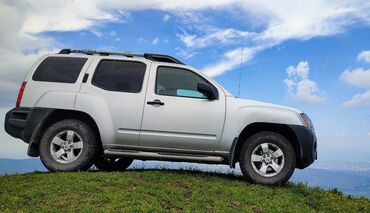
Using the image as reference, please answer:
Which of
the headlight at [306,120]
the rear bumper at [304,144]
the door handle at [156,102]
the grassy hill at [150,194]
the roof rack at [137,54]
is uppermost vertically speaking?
the roof rack at [137,54]

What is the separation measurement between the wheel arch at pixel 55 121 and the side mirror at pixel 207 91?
7.44ft

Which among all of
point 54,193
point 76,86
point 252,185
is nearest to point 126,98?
point 76,86

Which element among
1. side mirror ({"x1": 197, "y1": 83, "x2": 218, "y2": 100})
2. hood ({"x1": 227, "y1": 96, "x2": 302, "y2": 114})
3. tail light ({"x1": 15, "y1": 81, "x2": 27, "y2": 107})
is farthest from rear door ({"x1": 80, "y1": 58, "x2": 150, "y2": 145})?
hood ({"x1": 227, "y1": 96, "x2": 302, "y2": 114})

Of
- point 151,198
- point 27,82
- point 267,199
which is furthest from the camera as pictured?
point 27,82

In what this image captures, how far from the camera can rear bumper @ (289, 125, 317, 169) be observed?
28.9 feet

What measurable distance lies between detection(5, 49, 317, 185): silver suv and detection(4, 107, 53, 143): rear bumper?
2cm

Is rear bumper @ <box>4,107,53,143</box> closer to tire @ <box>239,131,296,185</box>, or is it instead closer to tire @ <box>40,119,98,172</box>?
tire @ <box>40,119,98,172</box>

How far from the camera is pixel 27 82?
924 centimetres

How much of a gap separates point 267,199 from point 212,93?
2.21 meters

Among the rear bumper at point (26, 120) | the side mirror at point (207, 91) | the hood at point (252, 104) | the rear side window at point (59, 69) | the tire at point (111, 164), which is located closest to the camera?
the side mirror at point (207, 91)

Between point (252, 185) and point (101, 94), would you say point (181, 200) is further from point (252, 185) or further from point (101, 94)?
point (101, 94)

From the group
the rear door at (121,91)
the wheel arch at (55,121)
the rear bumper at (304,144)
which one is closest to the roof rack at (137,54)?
the rear door at (121,91)

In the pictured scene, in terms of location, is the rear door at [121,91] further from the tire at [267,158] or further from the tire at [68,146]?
the tire at [267,158]

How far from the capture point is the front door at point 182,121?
28.3ft
